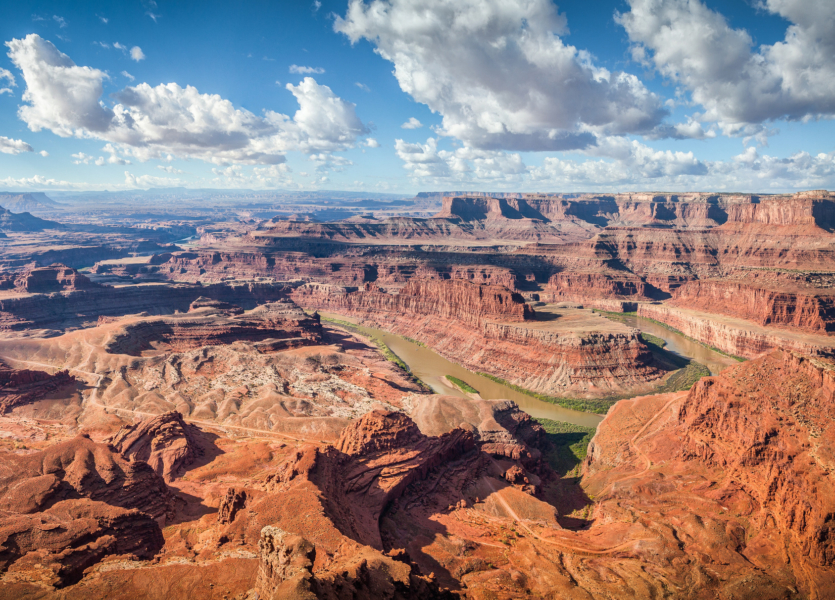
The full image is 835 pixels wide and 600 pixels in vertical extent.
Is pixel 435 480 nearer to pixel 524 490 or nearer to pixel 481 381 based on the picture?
pixel 524 490

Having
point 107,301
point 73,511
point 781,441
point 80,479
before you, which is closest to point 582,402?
point 781,441

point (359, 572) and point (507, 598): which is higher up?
point (359, 572)

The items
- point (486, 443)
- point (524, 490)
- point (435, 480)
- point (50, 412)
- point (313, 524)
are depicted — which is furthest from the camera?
point (50, 412)

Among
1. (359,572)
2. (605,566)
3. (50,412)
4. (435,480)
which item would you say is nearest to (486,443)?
(435,480)

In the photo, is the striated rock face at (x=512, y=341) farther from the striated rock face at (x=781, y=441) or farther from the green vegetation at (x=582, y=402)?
the striated rock face at (x=781, y=441)

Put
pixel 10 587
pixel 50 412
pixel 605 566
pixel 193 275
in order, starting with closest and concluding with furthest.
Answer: pixel 10 587 → pixel 605 566 → pixel 50 412 → pixel 193 275

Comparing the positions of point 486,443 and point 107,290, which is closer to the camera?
point 486,443

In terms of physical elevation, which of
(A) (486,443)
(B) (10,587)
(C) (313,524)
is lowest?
(A) (486,443)
